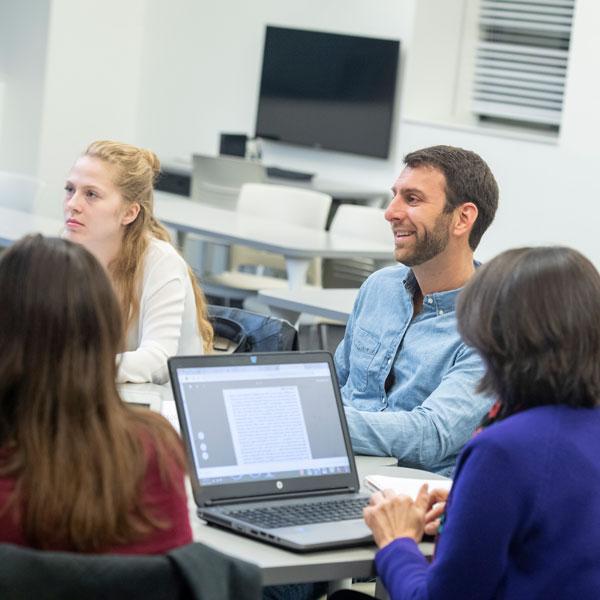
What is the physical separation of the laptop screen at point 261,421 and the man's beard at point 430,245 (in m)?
0.69

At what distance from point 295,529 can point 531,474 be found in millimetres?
418

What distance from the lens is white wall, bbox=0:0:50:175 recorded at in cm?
1010

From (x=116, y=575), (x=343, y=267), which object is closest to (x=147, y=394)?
(x=116, y=575)

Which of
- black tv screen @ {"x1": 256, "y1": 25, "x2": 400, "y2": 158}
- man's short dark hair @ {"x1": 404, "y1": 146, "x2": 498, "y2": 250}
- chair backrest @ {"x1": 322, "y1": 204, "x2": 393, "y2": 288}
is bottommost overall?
chair backrest @ {"x1": 322, "y1": 204, "x2": 393, "y2": 288}

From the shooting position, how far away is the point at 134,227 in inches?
134

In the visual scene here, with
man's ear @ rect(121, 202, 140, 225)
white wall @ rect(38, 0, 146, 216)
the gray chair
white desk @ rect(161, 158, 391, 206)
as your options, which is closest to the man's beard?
man's ear @ rect(121, 202, 140, 225)

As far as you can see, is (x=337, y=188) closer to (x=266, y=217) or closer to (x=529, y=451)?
(x=266, y=217)

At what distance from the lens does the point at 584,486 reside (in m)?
1.95

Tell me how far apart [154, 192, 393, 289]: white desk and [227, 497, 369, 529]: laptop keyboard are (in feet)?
12.2

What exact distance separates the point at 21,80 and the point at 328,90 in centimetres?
256

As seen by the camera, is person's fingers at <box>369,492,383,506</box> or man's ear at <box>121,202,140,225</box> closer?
person's fingers at <box>369,492,383,506</box>

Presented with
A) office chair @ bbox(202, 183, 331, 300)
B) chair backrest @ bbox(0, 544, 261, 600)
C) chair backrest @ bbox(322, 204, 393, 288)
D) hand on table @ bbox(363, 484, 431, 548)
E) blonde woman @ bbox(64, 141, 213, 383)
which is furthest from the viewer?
office chair @ bbox(202, 183, 331, 300)

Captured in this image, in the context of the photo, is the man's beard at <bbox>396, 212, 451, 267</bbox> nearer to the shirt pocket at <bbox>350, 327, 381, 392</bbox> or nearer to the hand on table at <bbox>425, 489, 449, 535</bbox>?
the shirt pocket at <bbox>350, 327, 381, 392</bbox>

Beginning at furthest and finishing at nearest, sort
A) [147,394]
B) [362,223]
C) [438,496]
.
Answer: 1. [362,223]
2. [147,394]
3. [438,496]
